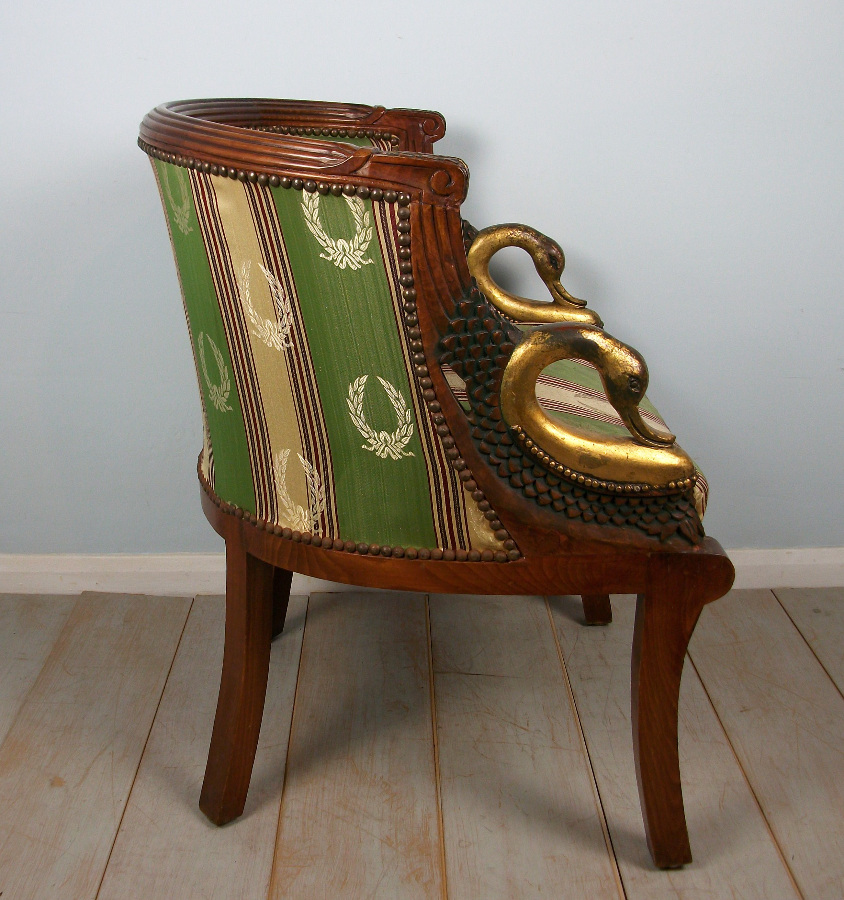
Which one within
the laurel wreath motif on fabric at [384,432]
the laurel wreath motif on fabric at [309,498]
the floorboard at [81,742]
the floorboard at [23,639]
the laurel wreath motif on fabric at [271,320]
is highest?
the laurel wreath motif on fabric at [271,320]

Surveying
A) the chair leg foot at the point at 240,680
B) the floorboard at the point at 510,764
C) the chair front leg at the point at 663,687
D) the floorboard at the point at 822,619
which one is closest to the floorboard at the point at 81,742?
the chair leg foot at the point at 240,680

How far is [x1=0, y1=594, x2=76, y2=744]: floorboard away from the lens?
60.2 inches

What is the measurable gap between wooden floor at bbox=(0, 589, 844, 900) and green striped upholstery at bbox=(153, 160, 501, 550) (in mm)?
449

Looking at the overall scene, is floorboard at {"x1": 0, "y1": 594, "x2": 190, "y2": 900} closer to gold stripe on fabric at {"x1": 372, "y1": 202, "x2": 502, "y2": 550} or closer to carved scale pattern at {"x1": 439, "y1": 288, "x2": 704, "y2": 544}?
gold stripe on fabric at {"x1": 372, "y1": 202, "x2": 502, "y2": 550}

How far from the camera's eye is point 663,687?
1.13 m

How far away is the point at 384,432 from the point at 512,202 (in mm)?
734

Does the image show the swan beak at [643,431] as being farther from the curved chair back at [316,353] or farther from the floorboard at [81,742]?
the floorboard at [81,742]

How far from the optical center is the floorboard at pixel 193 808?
118 centimetres

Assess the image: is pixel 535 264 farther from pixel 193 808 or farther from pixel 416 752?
pixel 193 808

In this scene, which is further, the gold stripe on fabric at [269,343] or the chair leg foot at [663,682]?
the chair leg foot at [663,682]

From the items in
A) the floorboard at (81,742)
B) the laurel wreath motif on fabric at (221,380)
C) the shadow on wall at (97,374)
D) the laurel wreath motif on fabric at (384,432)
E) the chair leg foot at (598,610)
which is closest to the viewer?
the laurel wreath motif on fabric at (384,432)

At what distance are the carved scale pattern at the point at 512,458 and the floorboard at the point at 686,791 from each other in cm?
46

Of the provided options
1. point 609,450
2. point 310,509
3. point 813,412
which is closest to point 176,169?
point 310,509

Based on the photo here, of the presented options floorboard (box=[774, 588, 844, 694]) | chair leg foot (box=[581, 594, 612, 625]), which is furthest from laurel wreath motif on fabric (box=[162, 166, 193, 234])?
floorboard (box=[774, 588, 844, 694])
